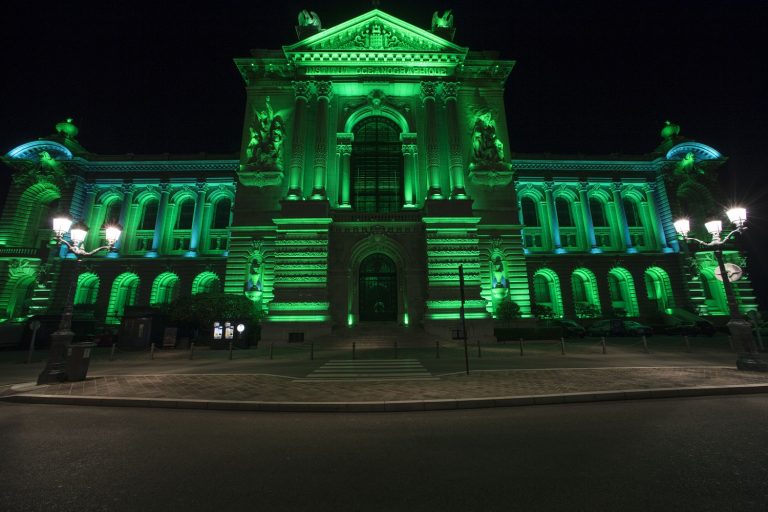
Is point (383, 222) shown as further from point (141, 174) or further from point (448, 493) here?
point (141, 174)

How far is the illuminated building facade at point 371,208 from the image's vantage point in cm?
2350

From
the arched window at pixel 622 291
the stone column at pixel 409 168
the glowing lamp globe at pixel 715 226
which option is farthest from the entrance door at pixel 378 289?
the arched window at pixel 622 291

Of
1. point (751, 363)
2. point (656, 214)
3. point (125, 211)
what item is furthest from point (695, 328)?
point (125, 211)

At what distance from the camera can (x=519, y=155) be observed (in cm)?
3872

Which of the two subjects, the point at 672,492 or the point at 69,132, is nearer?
the point at 672,492

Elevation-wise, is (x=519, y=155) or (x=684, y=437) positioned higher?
(x=519, y=155)

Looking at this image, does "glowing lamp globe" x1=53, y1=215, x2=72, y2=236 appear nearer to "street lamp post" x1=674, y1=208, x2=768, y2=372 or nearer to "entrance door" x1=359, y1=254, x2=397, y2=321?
"entrance door" x1=359, y1=254, x2=397, y2=321

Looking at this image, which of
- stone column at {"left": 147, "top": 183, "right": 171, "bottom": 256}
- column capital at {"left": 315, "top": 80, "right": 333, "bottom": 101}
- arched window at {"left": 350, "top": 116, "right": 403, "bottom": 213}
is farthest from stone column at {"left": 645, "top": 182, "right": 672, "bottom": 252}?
stone column at {"left": 147, "top": 183, "right": 171, "bottom": 256}

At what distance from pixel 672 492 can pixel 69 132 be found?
173ft

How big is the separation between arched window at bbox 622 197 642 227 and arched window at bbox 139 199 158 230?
54.1 meters

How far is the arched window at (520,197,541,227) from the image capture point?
37.6 meters

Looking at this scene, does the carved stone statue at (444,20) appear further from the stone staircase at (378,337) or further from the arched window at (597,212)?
the stone staircase at (378,337)

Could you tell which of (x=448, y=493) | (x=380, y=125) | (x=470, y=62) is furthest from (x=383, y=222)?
(x=448, y=493)

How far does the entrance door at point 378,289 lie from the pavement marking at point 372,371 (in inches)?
396
